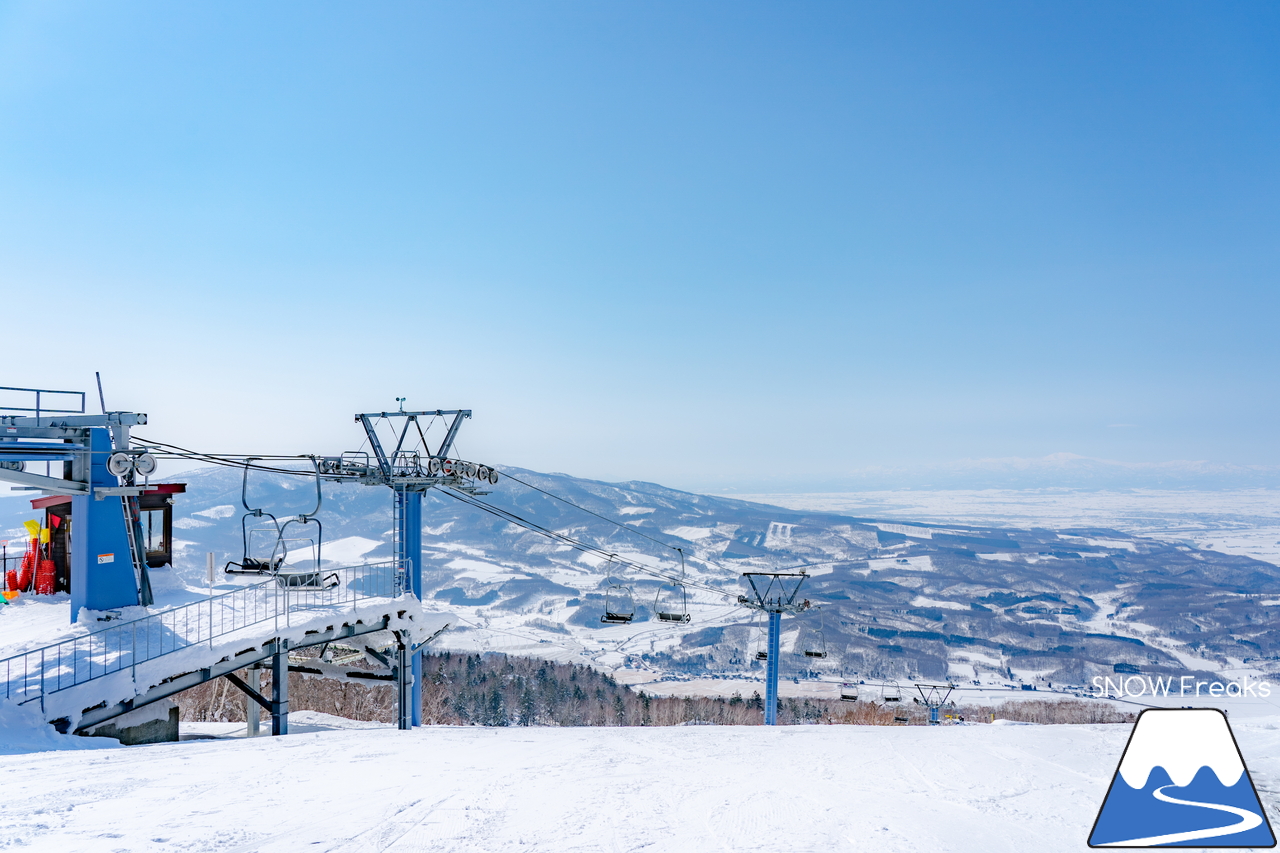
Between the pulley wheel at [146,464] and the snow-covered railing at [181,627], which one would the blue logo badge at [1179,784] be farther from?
the pulley wheel at [146,464]

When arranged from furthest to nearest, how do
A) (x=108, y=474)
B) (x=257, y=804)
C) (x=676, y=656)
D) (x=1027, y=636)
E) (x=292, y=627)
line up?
(x=1027, y=636) → (x=676, y=656) → (x=108, y=474) → (x=292, y=627) → (x=257, y=804)

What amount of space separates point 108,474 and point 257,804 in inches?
572

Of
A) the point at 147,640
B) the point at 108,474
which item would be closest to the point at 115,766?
the point at 147,640

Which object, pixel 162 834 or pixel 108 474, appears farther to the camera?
pixel 108 474

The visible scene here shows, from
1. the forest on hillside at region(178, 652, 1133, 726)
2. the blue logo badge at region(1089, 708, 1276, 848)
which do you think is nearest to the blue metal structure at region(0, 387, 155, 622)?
the blue logo badge at region(1089, 708, 1276, 848)

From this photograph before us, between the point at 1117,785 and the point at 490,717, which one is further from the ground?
the point at 1117,785

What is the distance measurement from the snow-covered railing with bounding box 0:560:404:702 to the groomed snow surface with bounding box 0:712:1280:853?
3966 millimetres

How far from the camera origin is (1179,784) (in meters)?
4.58

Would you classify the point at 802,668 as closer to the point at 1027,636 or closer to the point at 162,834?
the point at 1027,636

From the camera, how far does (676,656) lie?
139125 millimetres

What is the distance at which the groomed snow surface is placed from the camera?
5.47 m

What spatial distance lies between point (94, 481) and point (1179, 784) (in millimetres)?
21241

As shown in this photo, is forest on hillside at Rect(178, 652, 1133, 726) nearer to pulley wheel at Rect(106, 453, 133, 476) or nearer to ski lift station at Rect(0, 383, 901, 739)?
ski lift station at Rect(0, 383, 901, 739)

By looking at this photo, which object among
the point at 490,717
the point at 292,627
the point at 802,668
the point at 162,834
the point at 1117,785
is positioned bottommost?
the point at 802,668
